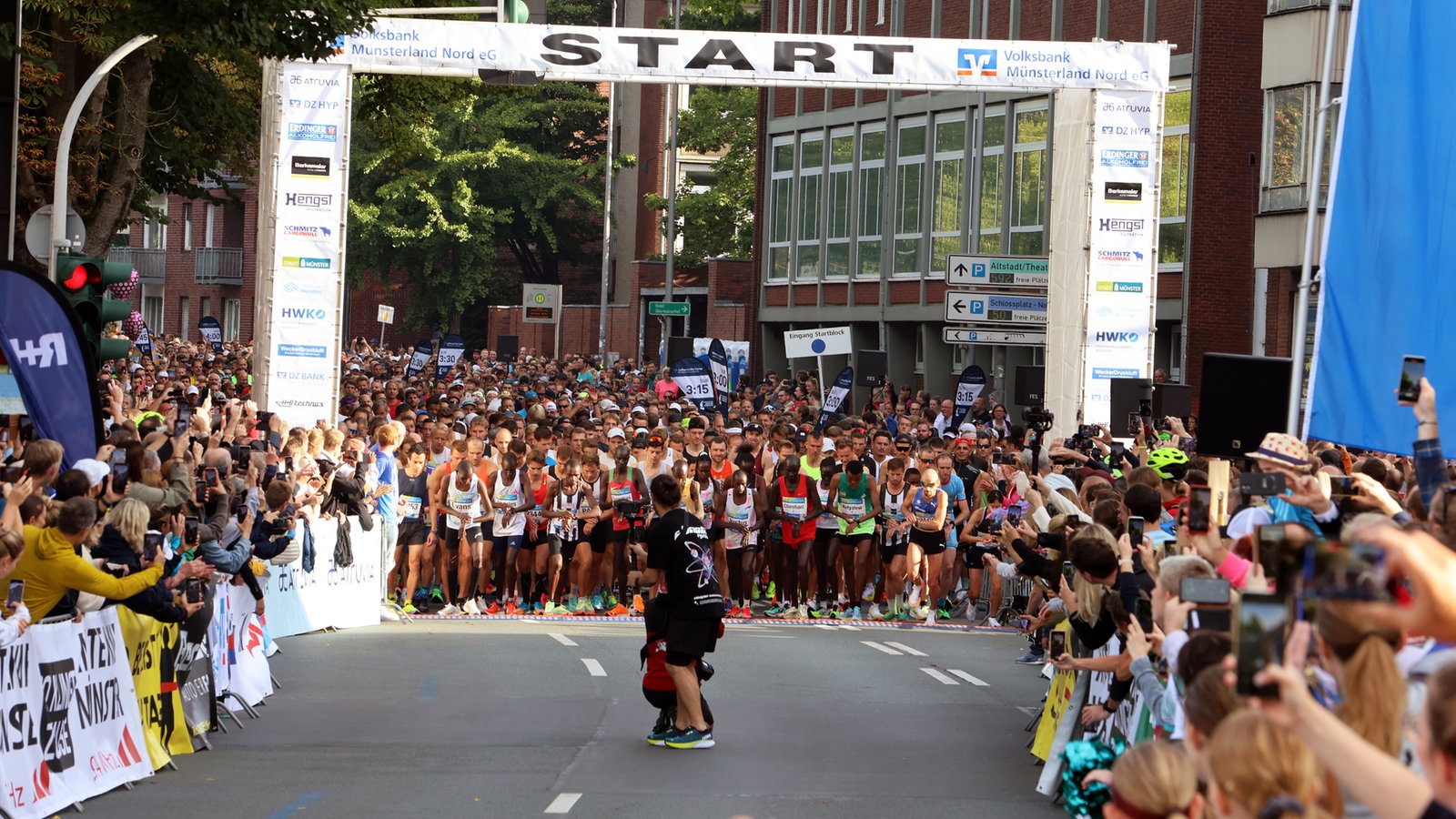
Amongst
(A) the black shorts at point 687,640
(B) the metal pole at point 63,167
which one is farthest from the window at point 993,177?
(A) the black shorts at point 687,640

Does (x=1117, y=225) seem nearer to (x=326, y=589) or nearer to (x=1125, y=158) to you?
(x=1125, y=158)

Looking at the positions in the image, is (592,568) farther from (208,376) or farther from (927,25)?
(927,25)

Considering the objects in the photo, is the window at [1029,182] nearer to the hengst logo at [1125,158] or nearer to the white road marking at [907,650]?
the hengst logo at [1125,158]

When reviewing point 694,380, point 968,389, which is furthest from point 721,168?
point 694,380

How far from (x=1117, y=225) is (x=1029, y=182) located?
18.1 m

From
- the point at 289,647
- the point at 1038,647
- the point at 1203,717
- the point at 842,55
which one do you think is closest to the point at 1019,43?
the point at 842,55

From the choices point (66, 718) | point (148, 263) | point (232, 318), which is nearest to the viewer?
point (66, 718)

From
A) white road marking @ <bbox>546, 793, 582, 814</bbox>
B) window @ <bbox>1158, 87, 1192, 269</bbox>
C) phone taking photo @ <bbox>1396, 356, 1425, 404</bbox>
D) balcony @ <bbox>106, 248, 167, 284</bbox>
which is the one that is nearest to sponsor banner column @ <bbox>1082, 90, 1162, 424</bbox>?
window @ <bbox>1158, 87, 1192, 269</bbox>

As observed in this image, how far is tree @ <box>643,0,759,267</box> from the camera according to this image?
2425 inches

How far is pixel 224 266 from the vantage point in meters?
82.6

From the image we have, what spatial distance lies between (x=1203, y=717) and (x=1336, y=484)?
5803 millimetres

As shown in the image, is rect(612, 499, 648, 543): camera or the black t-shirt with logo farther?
rect(612, 499, 648, 543): camera

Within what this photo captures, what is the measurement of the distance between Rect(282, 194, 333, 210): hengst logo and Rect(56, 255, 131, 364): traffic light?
29.3ft

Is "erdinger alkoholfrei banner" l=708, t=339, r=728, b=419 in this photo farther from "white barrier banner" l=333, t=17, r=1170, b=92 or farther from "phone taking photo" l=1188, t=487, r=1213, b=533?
"phone taking photo" l=1188, t=487, r=1213, b=533
